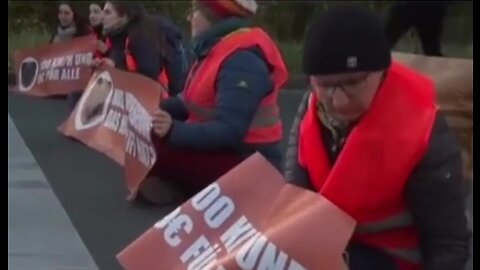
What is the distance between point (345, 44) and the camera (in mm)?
3967

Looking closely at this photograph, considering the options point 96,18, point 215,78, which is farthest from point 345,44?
point 96,18

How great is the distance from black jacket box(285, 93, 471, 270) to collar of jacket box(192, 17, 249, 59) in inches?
124

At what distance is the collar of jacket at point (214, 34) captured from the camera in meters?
7.10

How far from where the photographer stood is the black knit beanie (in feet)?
13.0

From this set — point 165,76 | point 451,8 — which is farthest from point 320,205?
point 451,8

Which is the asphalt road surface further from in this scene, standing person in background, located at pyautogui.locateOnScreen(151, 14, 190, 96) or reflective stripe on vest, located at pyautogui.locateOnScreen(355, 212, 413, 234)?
reflective stripe on vest, located at pyautogui.locateOnScreen(355, 212, 413, 234)

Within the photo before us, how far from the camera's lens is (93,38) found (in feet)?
42.2

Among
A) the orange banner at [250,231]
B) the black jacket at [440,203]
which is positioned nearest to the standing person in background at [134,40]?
the orange banner at [250,231]

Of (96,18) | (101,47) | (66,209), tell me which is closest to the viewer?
(66,209)

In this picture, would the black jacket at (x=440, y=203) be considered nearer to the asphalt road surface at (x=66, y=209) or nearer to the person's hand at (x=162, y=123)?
the person's hand at (x=162, y=123)

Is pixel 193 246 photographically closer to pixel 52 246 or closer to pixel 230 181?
pixel 230 181

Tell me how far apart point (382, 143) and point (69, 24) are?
11.1 meters

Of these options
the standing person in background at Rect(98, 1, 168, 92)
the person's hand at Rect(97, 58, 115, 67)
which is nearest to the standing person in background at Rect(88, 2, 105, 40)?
the person's hand at Rect(97, 58, 115, 67)

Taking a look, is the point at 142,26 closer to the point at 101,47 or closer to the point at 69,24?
the point at 101,47
